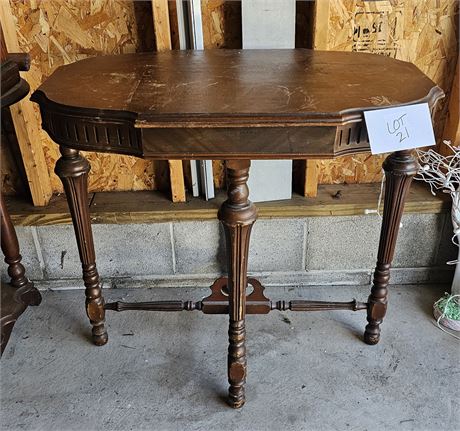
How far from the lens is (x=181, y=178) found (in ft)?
6.02

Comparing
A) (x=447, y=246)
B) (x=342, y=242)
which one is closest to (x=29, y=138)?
(x=342, y=242)

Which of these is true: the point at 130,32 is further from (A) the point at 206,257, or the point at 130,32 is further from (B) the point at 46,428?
(B) the point at 46,428

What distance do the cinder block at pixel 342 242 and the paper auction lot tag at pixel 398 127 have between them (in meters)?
0.76

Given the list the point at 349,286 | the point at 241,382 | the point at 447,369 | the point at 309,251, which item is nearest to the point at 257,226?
the point at 309,251

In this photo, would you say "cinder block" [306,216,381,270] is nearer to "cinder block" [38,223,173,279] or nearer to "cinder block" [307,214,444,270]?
"cinder block" [307,214,444,270]

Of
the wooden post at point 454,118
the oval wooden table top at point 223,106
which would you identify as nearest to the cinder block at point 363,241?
the wooden post at point 454,118

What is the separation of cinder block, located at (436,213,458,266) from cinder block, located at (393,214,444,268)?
0.01 metres

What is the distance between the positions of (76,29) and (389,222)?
1.19 m

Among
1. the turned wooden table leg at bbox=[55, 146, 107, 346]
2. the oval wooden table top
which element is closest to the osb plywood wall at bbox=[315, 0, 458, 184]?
the oval wooden table top

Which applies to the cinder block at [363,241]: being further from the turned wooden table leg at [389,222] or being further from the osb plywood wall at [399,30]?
the osb plywood wall at [399,30]

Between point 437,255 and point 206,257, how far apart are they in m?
0.88

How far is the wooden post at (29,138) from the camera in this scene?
5.36 ft

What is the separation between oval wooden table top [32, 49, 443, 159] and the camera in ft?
3.43

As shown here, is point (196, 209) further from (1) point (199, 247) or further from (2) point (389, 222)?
(2) point (389, 222)
